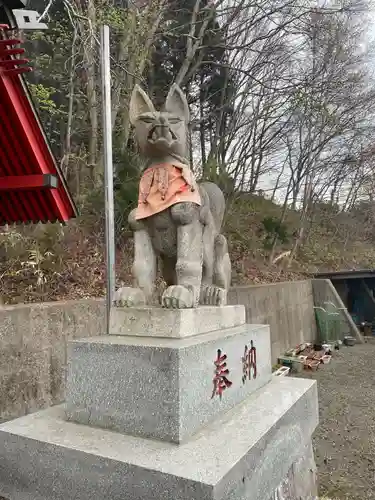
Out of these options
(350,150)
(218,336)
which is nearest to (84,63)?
(218,336)

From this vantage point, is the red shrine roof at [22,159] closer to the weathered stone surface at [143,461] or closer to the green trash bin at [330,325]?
the weathered stone surface at [143,461]

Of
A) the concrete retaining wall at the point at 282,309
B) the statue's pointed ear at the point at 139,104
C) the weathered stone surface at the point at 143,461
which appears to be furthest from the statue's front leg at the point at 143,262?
the concrete retaining wall at the point at 282,309

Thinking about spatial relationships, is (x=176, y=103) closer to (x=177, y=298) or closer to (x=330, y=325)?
(x=177, y=298)

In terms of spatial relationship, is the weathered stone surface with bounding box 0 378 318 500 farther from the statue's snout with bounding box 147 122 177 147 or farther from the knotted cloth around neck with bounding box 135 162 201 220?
the statue's snout with bounding box 147 122 177 147

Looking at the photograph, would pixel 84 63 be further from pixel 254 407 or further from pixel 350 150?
pixel 350 150

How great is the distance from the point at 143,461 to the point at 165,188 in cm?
145

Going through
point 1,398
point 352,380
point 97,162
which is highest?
point 97,162

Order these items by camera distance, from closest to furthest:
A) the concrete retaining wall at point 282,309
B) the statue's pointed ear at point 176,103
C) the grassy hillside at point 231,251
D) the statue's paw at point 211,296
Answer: the statue's pointed ear at point 176,103 → the statue's paw at point 211,296 → the grassy hillside at point 231,251 → the concrete retaining wall at point 282,309

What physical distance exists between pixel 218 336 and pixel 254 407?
50 cm

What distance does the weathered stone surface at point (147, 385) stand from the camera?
183cm

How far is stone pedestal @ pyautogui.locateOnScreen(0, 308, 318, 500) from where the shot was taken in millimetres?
1631

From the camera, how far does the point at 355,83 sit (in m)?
10.6

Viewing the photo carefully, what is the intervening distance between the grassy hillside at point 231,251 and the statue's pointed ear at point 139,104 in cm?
246

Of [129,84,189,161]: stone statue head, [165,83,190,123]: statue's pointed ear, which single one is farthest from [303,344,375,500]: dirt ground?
[165,83,190,123]: statue's pointed ear
